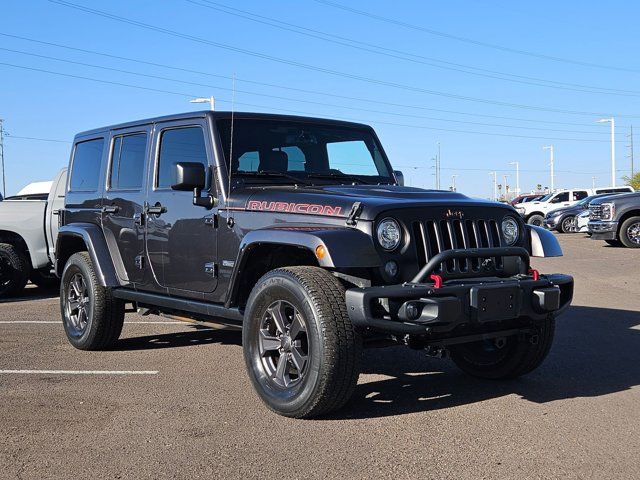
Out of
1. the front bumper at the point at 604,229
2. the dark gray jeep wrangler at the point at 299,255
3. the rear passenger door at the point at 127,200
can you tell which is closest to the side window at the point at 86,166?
the dark gray jeep wrangler at the point at 299,255

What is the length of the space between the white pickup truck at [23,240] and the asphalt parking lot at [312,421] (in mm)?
4438

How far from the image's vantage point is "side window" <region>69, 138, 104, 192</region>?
723 cm

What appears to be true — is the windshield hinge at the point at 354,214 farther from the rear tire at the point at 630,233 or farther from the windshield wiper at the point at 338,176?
the rear tire at the point at 630,233

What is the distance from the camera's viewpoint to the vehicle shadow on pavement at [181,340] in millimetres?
7409

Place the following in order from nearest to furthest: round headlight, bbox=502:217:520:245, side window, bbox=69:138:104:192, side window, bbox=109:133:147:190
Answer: round headlight, bbox=502:217:520:245 → side window, bbox=109:133:147:190 → side window, bbox=69:138:104:192

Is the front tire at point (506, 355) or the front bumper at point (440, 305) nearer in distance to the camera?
the front bumper at point (440, 305)

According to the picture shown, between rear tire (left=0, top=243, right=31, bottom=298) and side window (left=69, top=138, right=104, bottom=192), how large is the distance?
14.2 feet

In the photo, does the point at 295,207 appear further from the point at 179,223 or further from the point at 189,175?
the point at 179,223

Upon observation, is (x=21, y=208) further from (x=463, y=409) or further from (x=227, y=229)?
(x=463, y=409)

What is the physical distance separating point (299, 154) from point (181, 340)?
2.75 metres

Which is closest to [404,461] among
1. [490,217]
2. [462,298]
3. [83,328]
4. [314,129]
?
[462,298]

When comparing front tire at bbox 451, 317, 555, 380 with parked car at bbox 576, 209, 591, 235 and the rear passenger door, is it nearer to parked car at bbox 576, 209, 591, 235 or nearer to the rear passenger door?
the rear passenger door

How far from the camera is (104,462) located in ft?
12.8

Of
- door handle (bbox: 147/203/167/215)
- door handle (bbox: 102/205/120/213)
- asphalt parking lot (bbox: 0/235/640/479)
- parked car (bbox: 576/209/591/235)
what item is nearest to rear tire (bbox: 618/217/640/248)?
parked car (bbox: 576/209/591/235)
